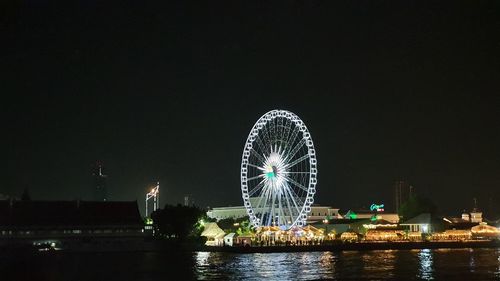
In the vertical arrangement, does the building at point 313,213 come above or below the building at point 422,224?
above

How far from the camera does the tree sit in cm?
11300

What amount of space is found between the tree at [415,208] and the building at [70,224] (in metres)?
51.6

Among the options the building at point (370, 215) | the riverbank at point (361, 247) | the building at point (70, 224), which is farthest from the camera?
the building at point (370, 215)

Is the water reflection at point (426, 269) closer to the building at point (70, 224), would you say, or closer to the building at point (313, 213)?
the building at point (70, 224)

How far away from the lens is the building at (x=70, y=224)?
76688 millimetres

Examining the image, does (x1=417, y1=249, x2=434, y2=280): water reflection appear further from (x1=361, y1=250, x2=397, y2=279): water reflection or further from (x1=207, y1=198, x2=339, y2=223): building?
(x1=207, y1=198, x2=339, y2=223): building

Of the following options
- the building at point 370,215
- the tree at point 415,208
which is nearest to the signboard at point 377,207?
the building at point 370,215

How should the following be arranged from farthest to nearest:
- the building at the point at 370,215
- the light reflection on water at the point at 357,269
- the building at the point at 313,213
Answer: the building at the point at 313,213 < the building at the point at 370,215 < the light reflection on water at the point at 357,269

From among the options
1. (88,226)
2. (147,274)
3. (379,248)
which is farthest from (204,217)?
(147,274)

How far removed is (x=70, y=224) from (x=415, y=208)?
60371mm

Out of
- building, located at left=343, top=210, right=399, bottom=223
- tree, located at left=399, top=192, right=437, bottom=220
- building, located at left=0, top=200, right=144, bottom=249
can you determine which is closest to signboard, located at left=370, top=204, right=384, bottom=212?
building, located at left=343, top=210, right=399, bottom=223

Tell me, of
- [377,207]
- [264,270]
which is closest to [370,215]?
[377,207]

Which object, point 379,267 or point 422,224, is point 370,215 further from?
point 379,267

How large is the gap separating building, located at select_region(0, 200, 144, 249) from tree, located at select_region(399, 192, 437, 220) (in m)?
51.6
